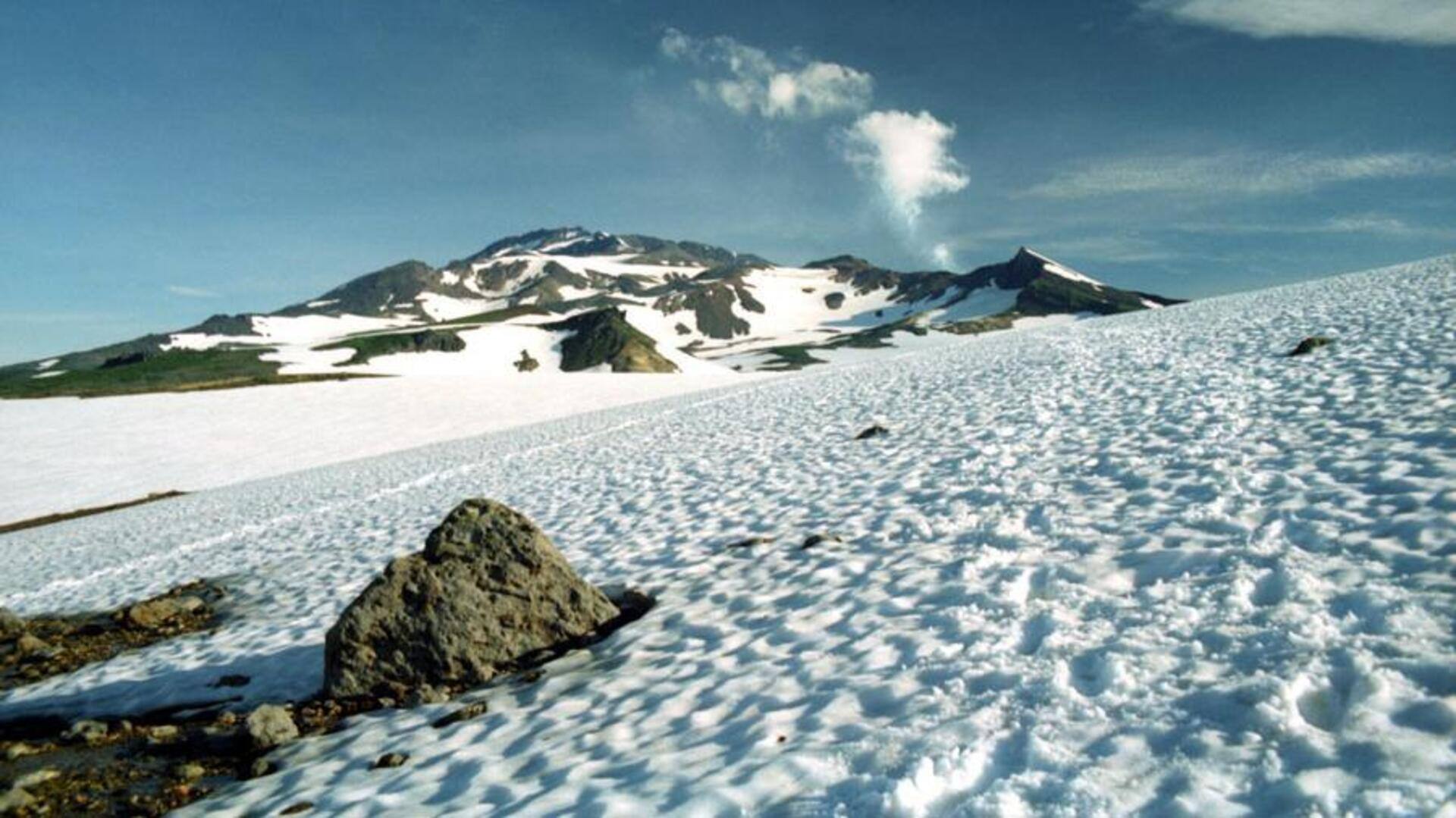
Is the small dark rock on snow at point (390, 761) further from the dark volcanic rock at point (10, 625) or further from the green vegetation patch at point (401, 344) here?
the green vegetation patch at point (401, 344)

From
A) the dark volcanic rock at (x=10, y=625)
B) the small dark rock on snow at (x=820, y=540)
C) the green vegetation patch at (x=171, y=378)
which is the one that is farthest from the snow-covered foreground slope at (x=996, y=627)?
the green vegetation patch at (x=171, y=378)

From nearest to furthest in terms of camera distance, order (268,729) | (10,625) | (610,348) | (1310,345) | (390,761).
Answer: (390,761) < (268,729) < (10,625) < (1310,345) < (610,348)

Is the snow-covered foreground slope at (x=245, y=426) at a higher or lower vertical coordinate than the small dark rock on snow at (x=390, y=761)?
higher

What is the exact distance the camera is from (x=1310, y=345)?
16.9 m

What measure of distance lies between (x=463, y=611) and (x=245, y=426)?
2385 inches

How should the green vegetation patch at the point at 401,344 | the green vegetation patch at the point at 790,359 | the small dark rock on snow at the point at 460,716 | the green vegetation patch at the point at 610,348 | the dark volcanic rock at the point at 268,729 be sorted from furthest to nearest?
1. the green vegetation patch at the point at 790,359
2. the green vegetation patch at the point at 610,348
3. the green vegetation patch at the point at 401,344
4. the dark volcanic rock at the point at 268,729
5. the small dark rock on snow at the point at 460,716

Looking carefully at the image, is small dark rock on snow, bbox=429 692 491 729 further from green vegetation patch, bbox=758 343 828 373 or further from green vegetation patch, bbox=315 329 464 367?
green vegetation patch, bbox=758 343 828 373

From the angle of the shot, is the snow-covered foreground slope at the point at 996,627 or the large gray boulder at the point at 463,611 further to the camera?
the large gray boulder at the point at 463,611

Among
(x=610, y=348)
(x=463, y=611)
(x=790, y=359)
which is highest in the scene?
(x=610, y=348)

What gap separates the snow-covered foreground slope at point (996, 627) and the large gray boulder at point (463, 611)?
2.43 ft

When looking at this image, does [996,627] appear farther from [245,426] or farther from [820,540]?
[245,426]

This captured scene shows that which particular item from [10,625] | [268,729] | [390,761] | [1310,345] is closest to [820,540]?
[390,761]

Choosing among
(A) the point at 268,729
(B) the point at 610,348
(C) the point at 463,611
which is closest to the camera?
(A) the point at 268,729

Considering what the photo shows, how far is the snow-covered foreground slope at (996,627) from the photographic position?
492 centimetres
